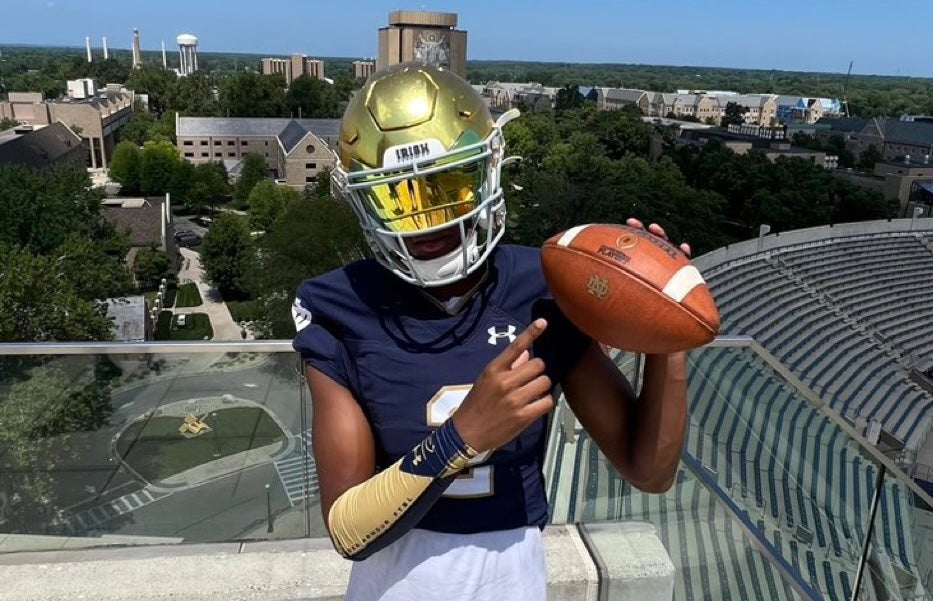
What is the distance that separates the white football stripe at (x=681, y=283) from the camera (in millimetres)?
1284

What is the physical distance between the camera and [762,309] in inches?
740

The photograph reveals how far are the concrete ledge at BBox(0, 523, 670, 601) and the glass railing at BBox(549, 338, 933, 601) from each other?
10.9 inches

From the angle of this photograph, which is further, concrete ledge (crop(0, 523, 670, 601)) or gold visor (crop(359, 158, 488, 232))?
concrete ledge (crop(0, 523, 670, 601))

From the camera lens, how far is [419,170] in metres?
1.25

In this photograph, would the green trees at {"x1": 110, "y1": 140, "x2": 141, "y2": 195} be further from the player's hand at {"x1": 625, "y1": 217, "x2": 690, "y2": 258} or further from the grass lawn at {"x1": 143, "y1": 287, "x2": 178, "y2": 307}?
the player's hand at {"x1": 625, "y1": 217, "x2": 690, "y2": 258}

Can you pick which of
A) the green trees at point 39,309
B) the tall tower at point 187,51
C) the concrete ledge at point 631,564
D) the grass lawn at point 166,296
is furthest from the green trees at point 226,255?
the tall tower at point 187,51

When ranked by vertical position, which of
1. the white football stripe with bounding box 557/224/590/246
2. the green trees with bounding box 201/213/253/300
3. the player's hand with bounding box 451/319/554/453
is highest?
the white football stripe with bounding box 557/224/590/246

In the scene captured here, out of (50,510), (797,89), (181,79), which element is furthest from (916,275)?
(797,89)

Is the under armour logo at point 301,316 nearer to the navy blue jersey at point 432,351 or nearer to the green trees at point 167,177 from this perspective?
the navy blue jersey at point 432,351

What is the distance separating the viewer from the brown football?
50.5 inches

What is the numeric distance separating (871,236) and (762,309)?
8118 mm

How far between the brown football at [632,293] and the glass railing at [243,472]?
4.86ft

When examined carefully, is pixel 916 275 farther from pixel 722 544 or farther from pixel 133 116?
pixel 133 116

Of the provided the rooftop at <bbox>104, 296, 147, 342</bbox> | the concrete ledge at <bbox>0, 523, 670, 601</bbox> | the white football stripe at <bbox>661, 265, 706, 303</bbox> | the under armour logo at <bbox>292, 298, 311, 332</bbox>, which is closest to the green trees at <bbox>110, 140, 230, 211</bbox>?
the rooftop at <bbox>104, 296, 147, 342</bbox>
